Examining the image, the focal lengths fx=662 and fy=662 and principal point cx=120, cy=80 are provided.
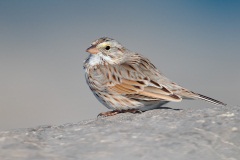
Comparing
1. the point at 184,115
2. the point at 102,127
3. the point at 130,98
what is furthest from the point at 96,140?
the point at 130,98

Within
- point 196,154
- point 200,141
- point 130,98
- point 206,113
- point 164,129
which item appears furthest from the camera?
point 130,98

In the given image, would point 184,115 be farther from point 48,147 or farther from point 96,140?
point 48,147

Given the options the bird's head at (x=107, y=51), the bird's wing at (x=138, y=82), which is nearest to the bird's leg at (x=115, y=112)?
the bird's wing at (x=138, y=82)

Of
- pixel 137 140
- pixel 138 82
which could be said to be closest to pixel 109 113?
pixel 138 82

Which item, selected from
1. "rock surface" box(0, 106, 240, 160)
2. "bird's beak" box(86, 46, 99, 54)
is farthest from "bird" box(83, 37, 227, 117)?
"rock surface" box(0, 106, 240, 160)

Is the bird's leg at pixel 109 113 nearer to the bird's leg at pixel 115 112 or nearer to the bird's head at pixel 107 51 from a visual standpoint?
the bird's leg at pixel 115 112

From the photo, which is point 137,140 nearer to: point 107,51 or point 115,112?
point 115,112
